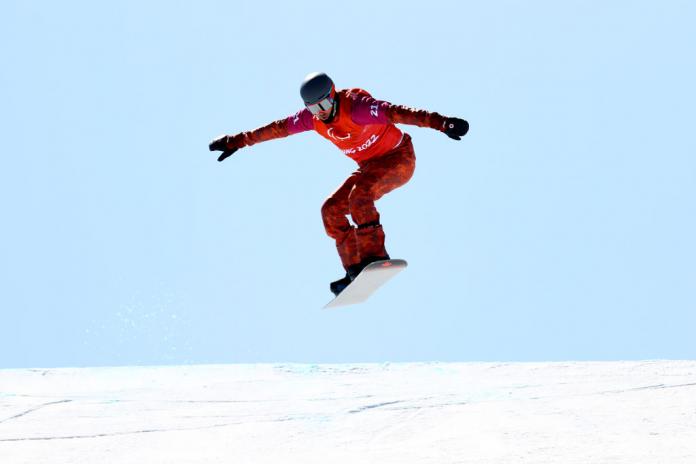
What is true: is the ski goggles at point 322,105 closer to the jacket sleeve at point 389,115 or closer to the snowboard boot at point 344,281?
the jacket sleeve at point 389,115

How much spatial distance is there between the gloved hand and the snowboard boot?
4.94 ft

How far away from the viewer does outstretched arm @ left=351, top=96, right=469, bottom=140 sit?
20.2 feet

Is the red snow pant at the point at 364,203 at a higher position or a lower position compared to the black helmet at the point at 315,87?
lower

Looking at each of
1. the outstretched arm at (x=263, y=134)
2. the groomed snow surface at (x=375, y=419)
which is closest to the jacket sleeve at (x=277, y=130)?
the outstretched arm at (x=263, y=134)

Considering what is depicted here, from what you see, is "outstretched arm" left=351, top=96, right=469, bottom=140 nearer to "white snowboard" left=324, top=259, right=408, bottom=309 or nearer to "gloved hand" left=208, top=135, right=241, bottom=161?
"white snowboard" left=324, top=259, right=408, bottom=309

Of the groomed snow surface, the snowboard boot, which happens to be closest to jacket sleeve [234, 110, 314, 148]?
the snowboard boot

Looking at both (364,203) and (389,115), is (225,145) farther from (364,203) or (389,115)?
(389,115)

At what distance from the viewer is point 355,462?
496cm

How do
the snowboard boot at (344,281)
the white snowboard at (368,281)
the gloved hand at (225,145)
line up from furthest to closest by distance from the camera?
1. the gloved hand at (225,145)
2. the snowboard boot at (344,281)
3. the white snowboard at (368,281)

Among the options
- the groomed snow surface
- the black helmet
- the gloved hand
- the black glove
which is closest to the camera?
the groomed snow surface

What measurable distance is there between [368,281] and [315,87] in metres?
1.61

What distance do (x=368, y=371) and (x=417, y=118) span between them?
468 cm

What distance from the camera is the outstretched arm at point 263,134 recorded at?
23.5 feet

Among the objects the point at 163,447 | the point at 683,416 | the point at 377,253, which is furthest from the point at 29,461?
the point at 683,416
